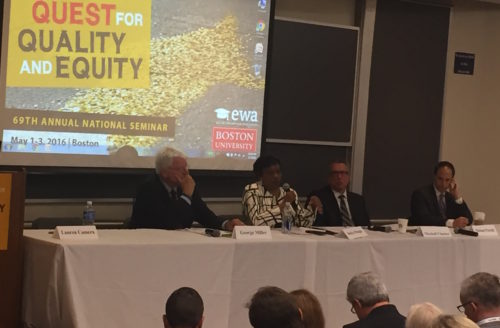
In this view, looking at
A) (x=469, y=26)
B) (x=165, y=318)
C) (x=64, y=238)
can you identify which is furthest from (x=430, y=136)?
(x=165, y=318)

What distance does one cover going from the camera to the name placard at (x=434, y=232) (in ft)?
15.5

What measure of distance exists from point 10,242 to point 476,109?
206 inches

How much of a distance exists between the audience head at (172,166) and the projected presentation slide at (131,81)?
1144mm

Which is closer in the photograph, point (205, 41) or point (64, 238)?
point (64, 238)

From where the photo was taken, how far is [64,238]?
3.68m

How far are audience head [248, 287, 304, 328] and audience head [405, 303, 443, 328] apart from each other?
1.28 feet

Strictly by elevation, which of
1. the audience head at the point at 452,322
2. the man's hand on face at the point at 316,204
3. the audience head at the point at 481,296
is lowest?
the audience head at the point at 481,296

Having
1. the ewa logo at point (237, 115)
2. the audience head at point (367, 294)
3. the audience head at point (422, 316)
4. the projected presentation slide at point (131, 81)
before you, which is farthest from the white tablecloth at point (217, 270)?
the ewa logo at point (237, 115)

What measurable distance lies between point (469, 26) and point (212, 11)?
2818 mm

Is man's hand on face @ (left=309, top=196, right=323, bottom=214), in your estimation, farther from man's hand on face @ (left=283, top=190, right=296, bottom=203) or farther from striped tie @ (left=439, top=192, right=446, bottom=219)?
striped tie @ (left=439, top=192, right=446, bottom=219)

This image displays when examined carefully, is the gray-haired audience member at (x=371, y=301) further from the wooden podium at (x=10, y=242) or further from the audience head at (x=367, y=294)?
the wooden podium at (x=10, y=242)

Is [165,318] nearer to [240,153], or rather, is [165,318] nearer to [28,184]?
[28,184]

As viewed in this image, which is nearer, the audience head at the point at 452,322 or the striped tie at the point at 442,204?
the audience head at the point at 452,322

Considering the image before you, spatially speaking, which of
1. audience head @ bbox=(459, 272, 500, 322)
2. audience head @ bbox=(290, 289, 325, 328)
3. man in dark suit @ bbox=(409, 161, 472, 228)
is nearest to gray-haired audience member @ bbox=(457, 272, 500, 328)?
audience head @ bbox=(459, 272, 500, 322)
